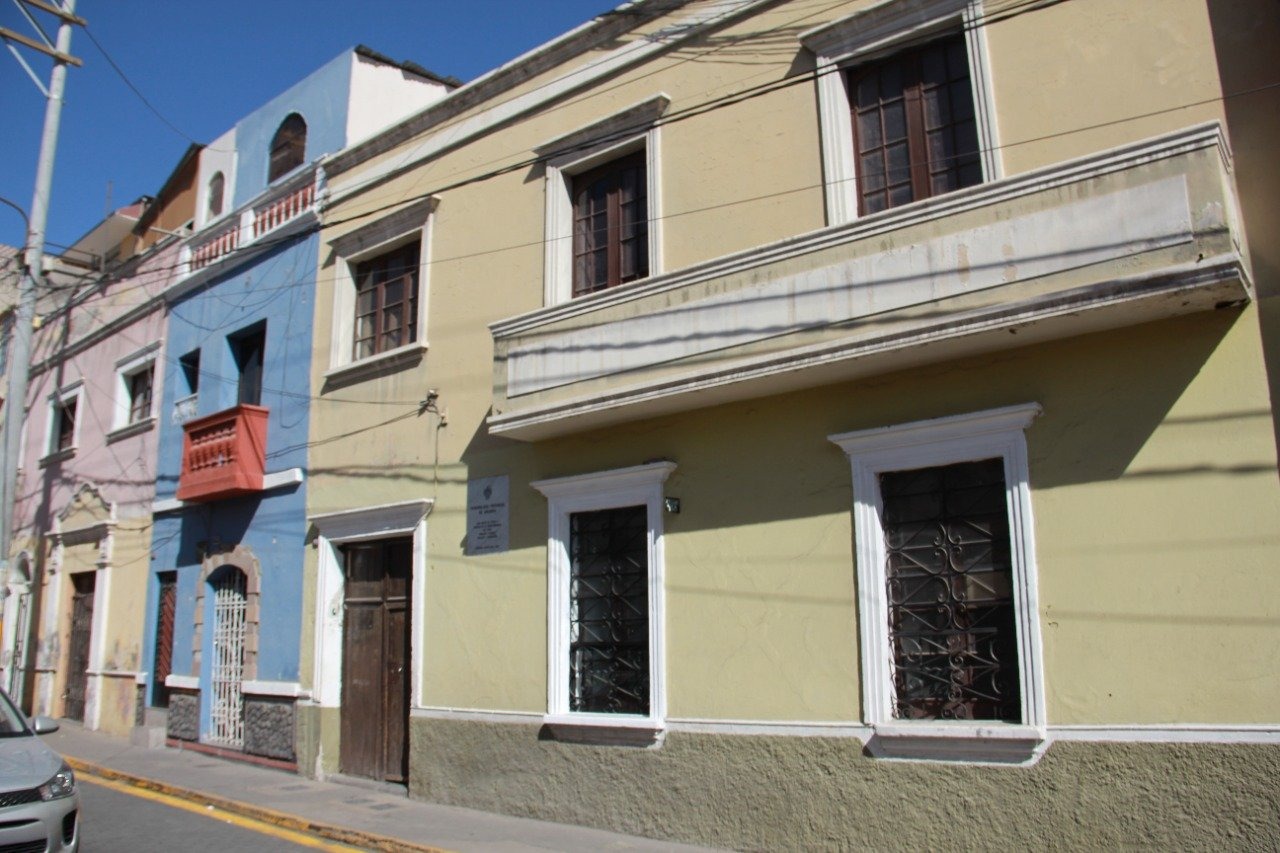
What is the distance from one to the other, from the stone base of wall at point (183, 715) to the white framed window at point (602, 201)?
794 centimetres

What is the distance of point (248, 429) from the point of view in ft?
43.8

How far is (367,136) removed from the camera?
12.7 meters

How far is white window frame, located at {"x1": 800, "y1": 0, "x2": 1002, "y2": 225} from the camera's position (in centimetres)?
762

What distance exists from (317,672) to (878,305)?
7930 millimetres

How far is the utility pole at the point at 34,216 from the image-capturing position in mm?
13367

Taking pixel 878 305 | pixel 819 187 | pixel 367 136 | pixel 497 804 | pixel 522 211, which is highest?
pixel 367 136

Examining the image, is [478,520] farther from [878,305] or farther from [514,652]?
[878,305]

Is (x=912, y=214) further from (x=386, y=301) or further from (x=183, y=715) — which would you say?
(x=183, y=715)

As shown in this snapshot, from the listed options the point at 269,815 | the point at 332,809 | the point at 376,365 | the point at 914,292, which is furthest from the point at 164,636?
the point at 914,292

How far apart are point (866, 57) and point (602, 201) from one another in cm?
307

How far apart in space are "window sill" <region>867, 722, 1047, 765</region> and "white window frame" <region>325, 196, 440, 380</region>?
6.59m

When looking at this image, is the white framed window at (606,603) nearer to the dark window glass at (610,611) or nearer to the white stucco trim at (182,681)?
the dark window glass at (610,611)

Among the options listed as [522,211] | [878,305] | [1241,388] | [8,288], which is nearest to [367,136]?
[522,211]

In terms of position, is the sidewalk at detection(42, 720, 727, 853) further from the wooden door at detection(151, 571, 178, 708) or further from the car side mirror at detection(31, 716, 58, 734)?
the car side mirror at detection(31, 716, 58, 734)
